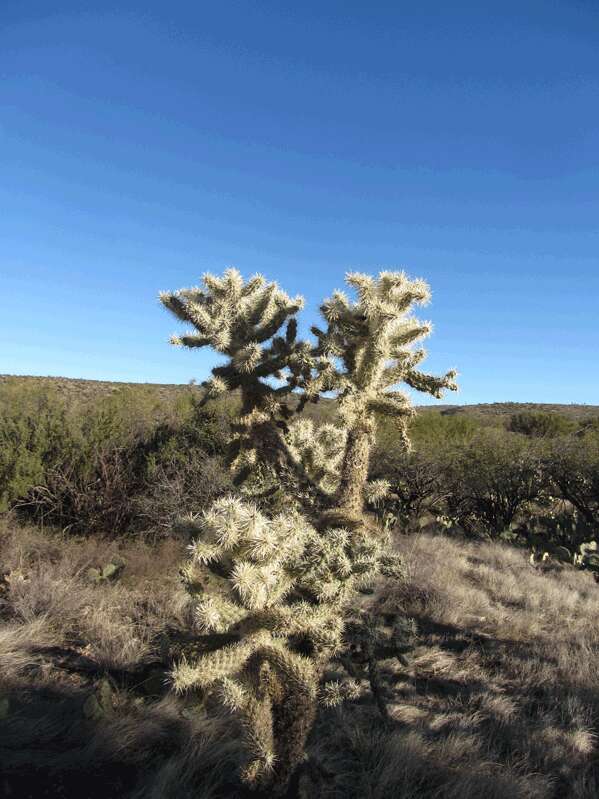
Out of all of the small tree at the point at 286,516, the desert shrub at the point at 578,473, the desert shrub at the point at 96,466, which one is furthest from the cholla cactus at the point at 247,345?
the desert shrub at the point at 578,473

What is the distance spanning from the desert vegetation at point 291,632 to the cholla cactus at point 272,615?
11 millimetres

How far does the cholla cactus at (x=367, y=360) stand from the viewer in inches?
115

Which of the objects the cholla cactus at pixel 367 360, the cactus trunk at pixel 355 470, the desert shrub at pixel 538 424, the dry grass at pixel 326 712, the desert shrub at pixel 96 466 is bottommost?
the dry grass at pixel 326 712

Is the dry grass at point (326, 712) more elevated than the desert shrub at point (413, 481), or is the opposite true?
the desert shrub at point (413, 481)

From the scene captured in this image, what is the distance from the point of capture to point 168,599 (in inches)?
254

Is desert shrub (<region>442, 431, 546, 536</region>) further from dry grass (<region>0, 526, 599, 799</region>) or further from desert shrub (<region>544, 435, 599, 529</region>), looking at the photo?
dry grass (<region>0, 526, 599, 799</region>)

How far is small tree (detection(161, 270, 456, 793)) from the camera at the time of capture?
8.43 feet

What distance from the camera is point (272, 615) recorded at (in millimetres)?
2672

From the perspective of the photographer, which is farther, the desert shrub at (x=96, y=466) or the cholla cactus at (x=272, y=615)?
the desert shrub at (x=96, y=466)

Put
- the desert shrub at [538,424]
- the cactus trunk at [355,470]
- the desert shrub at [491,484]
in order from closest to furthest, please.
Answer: the cactus trunk at [355,470], the desert shrub at [491,484], the desert shrub at [538,424]

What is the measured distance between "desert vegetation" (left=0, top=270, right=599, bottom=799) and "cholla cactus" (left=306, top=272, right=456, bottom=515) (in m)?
0.01

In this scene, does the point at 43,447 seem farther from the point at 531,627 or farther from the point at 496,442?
the point at 496,442

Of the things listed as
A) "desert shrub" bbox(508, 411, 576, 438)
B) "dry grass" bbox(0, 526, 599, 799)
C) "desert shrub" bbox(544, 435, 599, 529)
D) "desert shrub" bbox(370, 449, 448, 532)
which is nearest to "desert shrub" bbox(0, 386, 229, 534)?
"dry grass" bbox(0, 526, 599, 799)

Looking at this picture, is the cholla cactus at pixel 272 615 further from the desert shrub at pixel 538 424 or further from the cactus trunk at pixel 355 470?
the desert shrub at pixel 538 424
